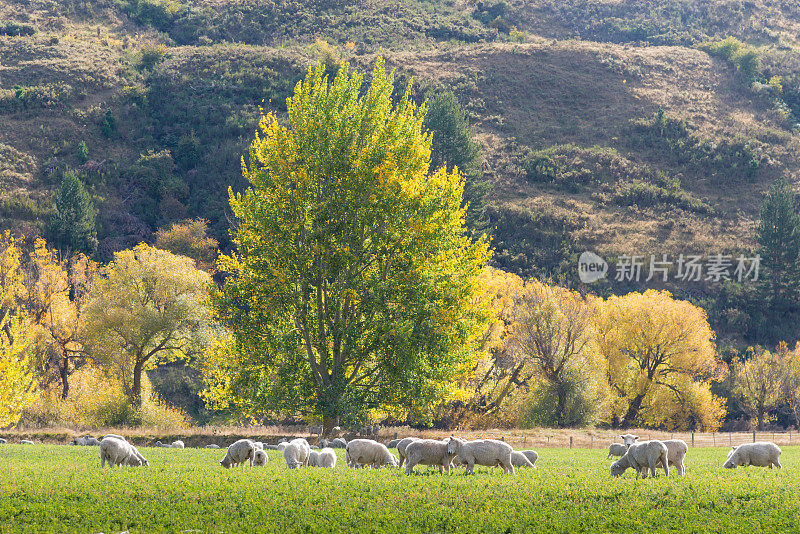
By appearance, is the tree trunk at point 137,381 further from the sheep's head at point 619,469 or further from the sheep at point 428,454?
the sheep's head at point 619,469

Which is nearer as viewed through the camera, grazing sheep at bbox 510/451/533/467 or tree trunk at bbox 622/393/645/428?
grazing sheep at bbox 510/451/533/467

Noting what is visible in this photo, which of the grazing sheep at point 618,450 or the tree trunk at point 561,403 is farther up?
the grazing sheep at point 618,450

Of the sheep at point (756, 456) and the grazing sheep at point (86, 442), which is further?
the grazing sheep at point (86, 442)

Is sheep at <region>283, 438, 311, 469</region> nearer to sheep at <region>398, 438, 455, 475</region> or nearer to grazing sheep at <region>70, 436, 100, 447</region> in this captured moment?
sheep at <region>398, 438, 455, 475</region>

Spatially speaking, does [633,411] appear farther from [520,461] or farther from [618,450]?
[520,461]

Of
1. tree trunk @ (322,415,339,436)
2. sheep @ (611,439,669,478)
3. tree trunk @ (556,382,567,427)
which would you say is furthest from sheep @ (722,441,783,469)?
tree trunk @ (556,382,567,427)

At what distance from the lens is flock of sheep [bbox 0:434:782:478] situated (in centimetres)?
2152

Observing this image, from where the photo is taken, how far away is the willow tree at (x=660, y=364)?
7112 cm

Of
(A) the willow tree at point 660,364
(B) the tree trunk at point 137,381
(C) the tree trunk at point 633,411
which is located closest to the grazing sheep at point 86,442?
(B) the tree trunk at point 137,381

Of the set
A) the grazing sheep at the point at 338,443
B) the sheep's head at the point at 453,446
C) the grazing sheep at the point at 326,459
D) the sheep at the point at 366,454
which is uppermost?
the sheep's head at the point at 453,446

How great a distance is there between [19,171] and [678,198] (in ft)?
350

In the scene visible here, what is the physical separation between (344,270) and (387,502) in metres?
15.9

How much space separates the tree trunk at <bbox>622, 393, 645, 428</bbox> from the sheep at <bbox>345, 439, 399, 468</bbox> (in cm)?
5307

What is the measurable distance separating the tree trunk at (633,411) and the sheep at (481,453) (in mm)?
53750
